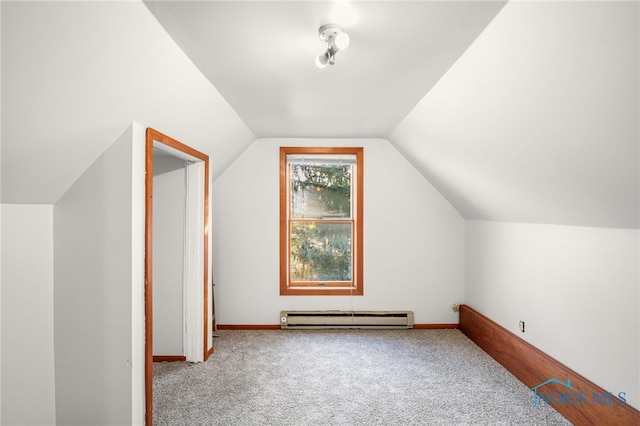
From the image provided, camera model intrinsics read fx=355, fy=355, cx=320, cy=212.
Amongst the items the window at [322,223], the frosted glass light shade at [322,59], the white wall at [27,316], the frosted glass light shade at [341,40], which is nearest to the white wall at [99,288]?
the white wall at [27,316]

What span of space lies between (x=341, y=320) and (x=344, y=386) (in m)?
1.34

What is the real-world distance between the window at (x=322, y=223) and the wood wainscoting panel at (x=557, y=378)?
5.23ft

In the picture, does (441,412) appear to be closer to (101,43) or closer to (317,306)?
(317,306)

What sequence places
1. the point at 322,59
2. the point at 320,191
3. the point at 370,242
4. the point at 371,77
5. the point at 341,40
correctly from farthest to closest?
1. the point at 320,191
2. the point at 370,242
3. the point at 371,77
4. the point at 322,59
5. the point at 341,40

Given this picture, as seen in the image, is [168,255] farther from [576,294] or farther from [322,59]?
[576,294]

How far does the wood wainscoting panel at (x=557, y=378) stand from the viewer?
82.0 inches

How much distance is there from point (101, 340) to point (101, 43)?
5.11 feet

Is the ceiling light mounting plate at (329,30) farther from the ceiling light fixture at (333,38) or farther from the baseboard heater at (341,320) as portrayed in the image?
the baseboard heater at (341,320)

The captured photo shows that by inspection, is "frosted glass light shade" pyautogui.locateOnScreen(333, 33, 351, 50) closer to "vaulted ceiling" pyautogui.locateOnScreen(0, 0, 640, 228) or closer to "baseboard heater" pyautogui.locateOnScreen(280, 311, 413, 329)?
"vaulted ceiling" pyautogui.locateOnScreen(0, 0, 640, 228)

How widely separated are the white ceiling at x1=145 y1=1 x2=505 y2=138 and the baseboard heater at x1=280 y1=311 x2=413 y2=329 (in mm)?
2347

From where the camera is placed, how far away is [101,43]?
4.86 feet

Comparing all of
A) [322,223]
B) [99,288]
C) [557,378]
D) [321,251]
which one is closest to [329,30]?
[99,288]

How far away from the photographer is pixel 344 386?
2.83 meters

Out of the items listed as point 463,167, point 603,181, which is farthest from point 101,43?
point 463,167
